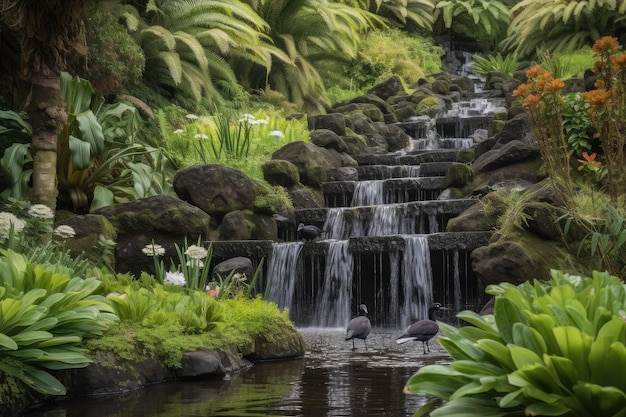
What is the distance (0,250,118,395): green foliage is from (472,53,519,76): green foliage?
66.3 feet

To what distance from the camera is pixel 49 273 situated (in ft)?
20.1

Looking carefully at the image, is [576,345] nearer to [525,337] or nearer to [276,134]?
[525,337]

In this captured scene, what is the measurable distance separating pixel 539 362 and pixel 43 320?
347 centimetres

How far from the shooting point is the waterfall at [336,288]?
11070 mm

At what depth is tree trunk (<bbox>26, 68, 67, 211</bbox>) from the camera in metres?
9.05

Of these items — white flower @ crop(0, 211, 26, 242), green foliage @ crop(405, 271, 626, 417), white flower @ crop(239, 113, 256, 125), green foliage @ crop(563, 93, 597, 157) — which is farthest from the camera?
white flower @ crop(239, 113, 256, 125)

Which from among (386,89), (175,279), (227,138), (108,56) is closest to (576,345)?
(175,279)

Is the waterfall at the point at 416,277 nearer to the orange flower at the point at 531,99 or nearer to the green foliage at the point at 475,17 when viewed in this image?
the orange flower at the point at 531,99

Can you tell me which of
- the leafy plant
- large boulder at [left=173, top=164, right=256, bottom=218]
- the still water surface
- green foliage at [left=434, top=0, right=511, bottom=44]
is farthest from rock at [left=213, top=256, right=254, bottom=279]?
green foliage at [left=434, top=0, right=511, bottom=44]

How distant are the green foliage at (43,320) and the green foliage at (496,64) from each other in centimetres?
2022

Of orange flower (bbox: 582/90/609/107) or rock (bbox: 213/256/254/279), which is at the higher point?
orange flower (bbox: 582/90/609/107)

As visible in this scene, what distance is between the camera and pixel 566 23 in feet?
76.6

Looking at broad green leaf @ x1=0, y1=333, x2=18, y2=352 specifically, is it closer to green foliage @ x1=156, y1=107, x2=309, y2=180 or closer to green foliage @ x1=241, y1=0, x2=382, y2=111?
green foliage @ x1=156, y1=107, x2=309, y2=180

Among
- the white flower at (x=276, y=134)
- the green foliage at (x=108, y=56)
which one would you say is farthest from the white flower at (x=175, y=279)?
the white flower at (x=276, y=134)
